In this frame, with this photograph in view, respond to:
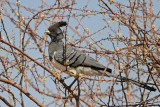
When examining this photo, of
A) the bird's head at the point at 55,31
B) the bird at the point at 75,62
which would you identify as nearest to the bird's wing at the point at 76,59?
the bird at the point at 75,62

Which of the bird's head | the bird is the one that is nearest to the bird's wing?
the bird

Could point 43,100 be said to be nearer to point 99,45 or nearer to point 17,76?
point 17,76

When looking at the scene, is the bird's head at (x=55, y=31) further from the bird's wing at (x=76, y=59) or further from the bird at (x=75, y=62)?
the bird's wing at (x=76, y=59)

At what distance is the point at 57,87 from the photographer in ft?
9.39

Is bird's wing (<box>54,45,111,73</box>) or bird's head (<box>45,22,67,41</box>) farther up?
bird's head (<box>45,22,67,41</box>)

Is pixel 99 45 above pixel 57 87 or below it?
above

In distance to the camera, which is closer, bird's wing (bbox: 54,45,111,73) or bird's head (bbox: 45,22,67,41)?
bird's wing (bbox: 54,45,111,73)

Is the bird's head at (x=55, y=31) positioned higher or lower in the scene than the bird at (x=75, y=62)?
higher

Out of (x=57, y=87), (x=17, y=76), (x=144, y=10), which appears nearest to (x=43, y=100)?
(x=57, y=87)

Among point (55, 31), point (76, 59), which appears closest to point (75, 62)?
point (76, 59)

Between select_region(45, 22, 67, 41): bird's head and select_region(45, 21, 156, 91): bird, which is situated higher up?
select_region(45, 22, 67, 41): bird's head

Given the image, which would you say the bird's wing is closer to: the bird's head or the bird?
the bird

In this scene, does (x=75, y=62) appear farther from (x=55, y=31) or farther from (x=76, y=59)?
(x=55, y=31)

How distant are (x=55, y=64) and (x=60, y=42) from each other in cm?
47
